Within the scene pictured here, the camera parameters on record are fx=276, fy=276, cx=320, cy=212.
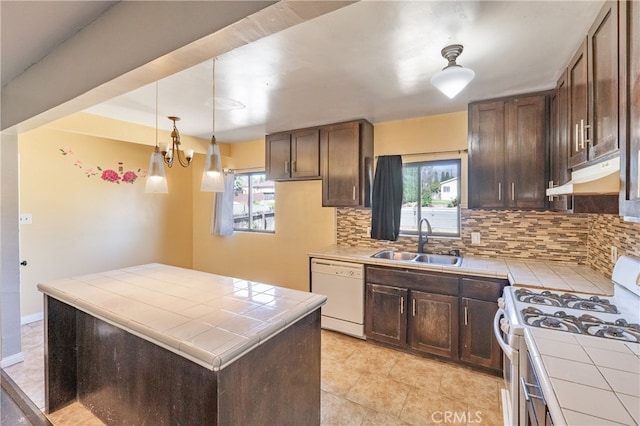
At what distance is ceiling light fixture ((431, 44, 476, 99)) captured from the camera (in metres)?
1.60

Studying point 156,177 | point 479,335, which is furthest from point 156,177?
point 479,335

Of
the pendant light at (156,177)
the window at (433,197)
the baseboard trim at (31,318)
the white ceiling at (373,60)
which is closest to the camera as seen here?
the white ceiling at (373,60)

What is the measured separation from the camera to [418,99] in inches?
99.7

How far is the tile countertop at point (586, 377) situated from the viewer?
2.59 ft

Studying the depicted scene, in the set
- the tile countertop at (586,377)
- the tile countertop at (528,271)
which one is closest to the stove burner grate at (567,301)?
the tile countertop at (528,271)

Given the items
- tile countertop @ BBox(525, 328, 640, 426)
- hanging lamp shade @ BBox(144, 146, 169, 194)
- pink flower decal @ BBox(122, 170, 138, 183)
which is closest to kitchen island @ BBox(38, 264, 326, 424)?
hanging lamp shade @ BBox(144, 146, 169, 194)

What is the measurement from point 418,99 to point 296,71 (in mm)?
1203

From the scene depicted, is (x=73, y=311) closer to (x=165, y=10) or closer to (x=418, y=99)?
(x=165, y=10)

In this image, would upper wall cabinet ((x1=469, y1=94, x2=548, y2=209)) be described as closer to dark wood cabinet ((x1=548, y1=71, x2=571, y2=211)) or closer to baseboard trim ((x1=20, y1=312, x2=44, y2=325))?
dark wood cabinet ((x1=548, y1=71, x2=571, y2=211))

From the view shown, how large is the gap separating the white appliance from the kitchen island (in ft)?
3.36

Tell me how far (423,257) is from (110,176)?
432 centimetres

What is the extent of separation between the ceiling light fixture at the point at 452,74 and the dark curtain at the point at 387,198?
1.45 metres

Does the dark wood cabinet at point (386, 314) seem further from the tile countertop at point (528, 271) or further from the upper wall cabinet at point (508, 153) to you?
the upper wall cabinet at point (508, 153)

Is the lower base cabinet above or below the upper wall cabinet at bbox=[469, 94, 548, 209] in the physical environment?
below
